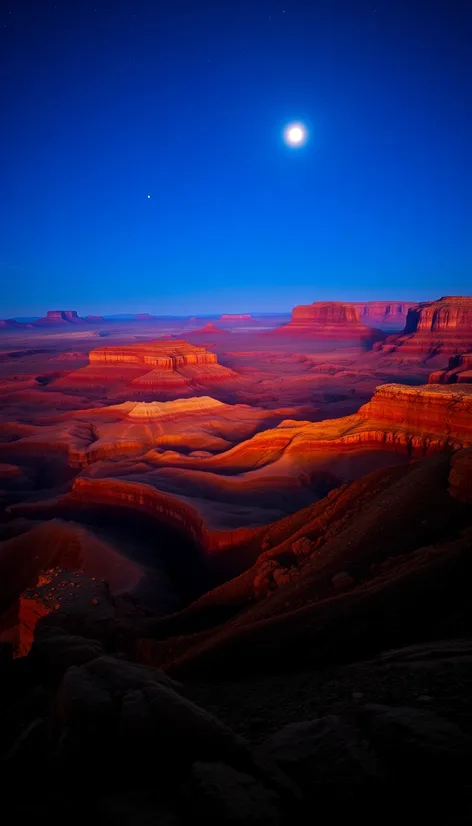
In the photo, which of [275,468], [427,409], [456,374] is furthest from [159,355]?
[427,409]

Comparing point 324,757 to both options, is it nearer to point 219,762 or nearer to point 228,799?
point 219,762

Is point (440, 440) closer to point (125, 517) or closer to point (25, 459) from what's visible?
point (125, 517)

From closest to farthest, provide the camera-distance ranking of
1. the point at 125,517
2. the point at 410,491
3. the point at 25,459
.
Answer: the point at 410,491, the point at 125,517, the point at 25,459

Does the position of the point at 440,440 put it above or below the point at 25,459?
above

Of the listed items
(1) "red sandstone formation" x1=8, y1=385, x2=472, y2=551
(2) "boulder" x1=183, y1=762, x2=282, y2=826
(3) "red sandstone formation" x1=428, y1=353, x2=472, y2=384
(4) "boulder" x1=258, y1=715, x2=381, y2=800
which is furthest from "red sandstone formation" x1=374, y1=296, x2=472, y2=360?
(2) "boulder" x1=183, y1=762, x2=282, y2=826

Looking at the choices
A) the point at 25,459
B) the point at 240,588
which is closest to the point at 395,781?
the point at 240,588

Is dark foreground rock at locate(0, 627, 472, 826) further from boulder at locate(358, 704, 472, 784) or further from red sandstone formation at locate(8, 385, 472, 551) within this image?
red sandstone formation at locate(8, 385, 472, 551)
